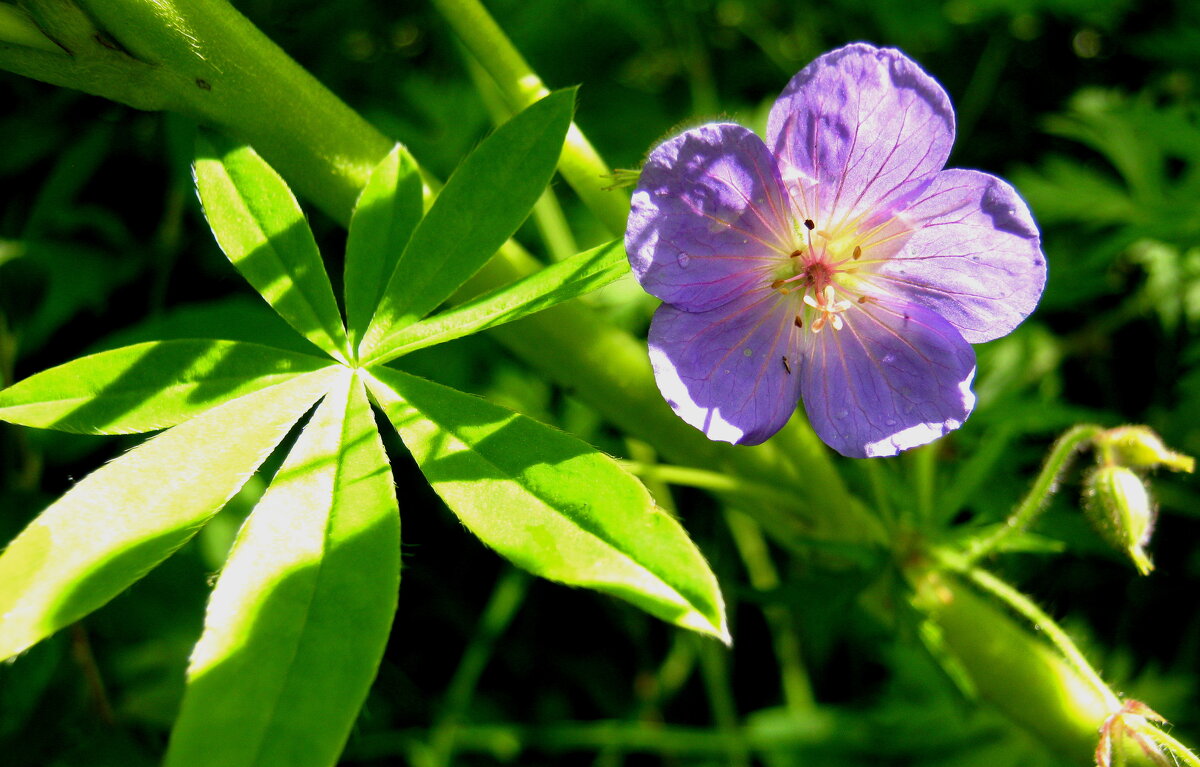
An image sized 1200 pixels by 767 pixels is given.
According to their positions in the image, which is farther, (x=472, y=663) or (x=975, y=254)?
(x=472, y=663)

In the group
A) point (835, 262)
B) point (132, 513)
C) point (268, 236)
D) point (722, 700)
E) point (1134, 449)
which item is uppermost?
point (835, 262)

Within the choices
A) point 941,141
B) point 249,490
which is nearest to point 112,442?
point 249,490

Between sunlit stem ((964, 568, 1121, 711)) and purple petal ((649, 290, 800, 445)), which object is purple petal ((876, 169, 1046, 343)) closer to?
purple petal ((649, 290, 800, 445))

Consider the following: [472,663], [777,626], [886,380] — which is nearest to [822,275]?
[886,380]

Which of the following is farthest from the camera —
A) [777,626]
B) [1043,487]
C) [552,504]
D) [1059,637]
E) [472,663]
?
[777,626]

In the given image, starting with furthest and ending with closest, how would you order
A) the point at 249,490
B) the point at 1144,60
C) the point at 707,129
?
the point at 1144,60, the point at 249,490, the point at 707,129

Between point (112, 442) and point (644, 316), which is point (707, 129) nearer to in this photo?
point (644, 316)

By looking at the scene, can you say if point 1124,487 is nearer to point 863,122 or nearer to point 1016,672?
point 1016,672
